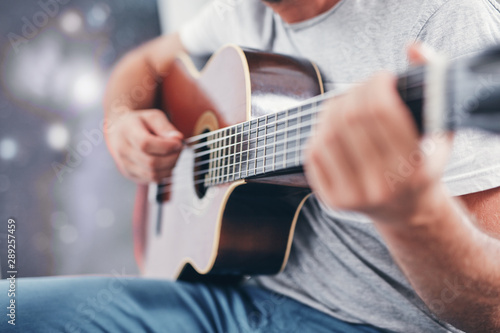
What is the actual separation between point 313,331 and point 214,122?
446mm

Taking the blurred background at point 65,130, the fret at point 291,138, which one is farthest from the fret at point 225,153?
the blurred background at point 65,130

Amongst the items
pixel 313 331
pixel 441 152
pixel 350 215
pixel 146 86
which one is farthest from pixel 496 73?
pixel 146 86

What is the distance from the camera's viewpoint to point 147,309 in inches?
30.3

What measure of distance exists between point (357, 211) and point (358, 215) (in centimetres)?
33

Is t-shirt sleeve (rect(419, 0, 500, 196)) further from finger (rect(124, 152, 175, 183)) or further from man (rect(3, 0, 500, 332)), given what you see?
finger (rect(124, 152, 175, 183))

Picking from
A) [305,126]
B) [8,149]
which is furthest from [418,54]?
[8,149]

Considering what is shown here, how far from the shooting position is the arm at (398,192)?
360mm

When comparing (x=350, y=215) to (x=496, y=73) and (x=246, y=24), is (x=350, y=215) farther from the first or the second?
(x=246, y=24)

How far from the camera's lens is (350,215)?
28.8 inches

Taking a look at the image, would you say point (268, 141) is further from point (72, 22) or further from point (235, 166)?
point (72, 22)

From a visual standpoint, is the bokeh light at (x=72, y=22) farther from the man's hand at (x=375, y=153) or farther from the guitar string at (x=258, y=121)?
the man's hand at (x=375, y=153)

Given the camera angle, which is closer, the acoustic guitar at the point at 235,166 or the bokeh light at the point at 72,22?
the acoustic guitar at the point at 235,166

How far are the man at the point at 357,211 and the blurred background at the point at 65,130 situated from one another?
55 cm

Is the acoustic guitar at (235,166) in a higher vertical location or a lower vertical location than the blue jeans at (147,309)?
higher
